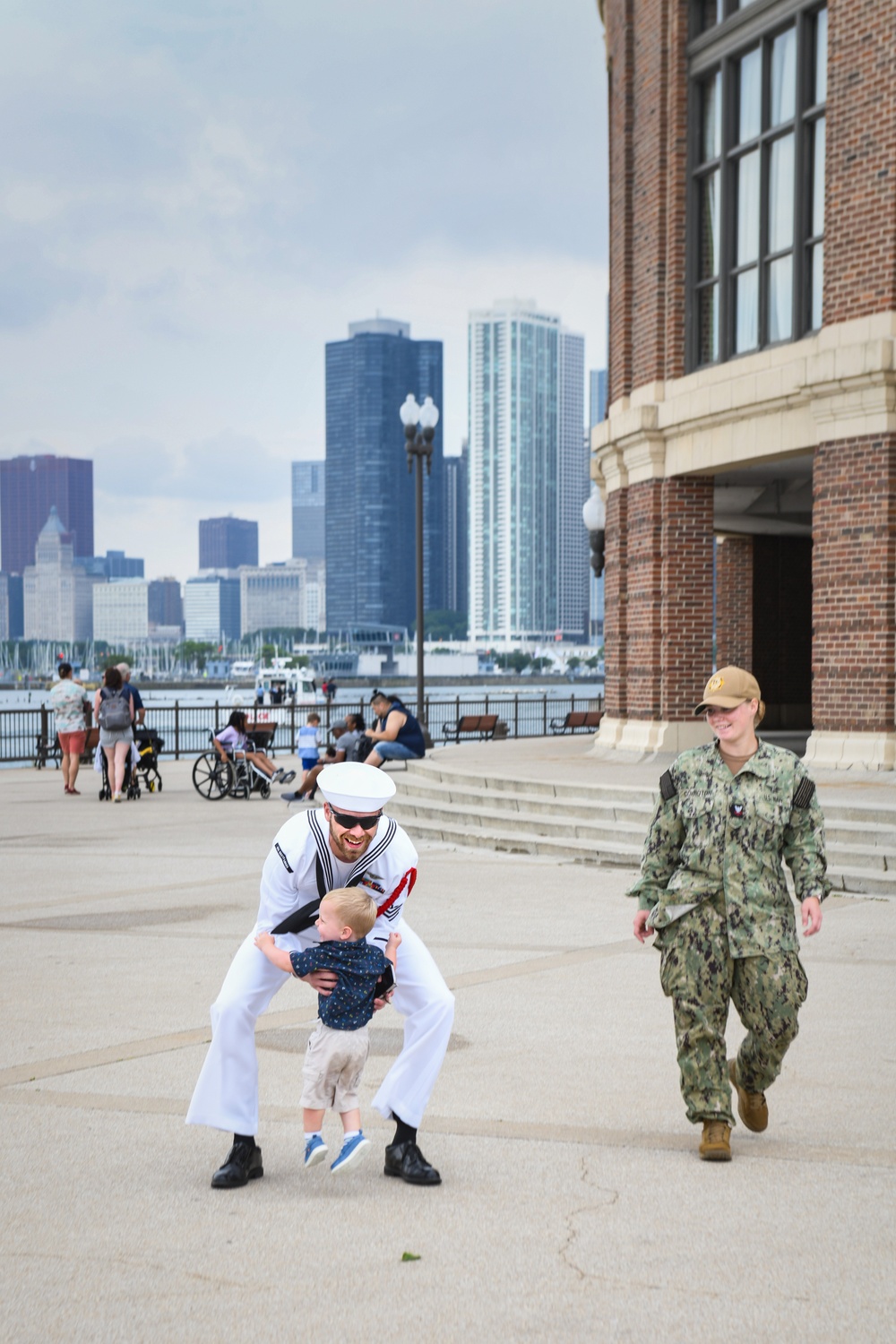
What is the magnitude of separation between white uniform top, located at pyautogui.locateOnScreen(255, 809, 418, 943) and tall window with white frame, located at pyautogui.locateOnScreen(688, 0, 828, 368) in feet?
48.4

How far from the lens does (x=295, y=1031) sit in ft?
23.9

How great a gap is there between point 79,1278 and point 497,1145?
1.79 m

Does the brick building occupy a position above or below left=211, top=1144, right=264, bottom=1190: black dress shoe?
above

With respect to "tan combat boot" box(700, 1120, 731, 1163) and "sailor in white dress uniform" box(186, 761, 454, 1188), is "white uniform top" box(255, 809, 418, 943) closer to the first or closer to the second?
"sailor in white dress uniform" box(186, 761, 454, 1188)

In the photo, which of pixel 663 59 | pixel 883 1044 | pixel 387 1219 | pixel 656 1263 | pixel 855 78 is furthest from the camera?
pixel 663 59

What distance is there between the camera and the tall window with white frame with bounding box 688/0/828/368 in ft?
59.1

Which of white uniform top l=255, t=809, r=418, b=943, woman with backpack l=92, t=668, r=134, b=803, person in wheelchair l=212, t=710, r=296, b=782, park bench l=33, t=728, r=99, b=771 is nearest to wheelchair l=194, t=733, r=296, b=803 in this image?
person in wheelchair l=212, t=710, r=296, b=782

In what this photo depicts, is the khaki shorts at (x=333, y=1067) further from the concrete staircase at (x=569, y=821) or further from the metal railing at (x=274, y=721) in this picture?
the metal railing at (x=274, y=721)

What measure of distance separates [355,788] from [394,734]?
1546 cm

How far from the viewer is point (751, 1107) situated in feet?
17.9

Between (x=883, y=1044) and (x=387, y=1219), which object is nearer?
(x=387, y=1219)

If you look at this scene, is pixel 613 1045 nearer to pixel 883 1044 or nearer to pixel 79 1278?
pixel 883 1044

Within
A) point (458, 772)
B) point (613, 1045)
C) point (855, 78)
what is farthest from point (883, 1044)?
point (855, 78)

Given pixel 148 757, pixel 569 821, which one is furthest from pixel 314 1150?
pixel 148 757
